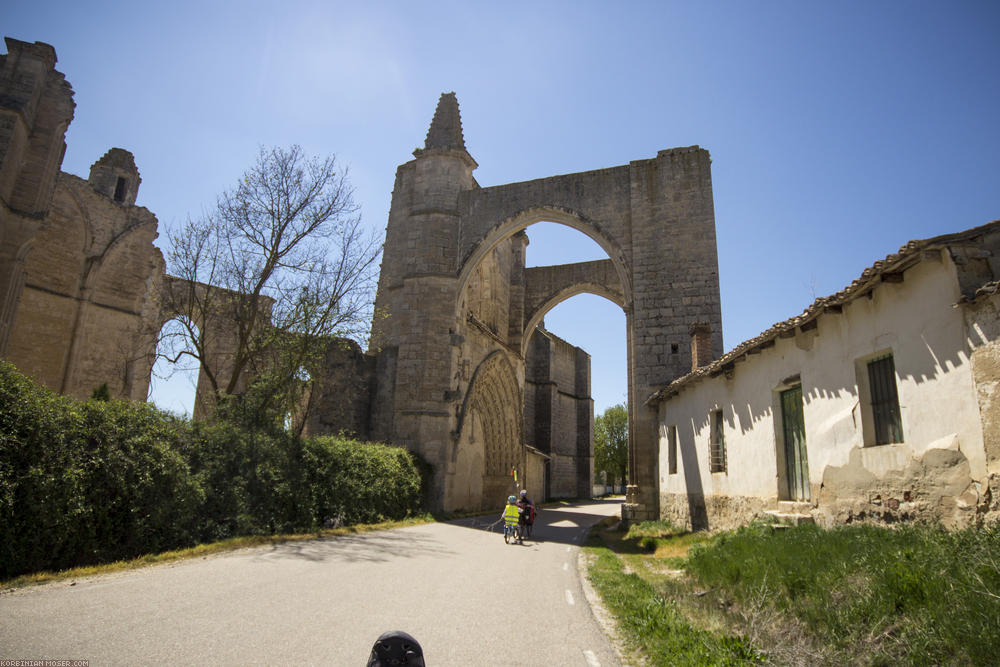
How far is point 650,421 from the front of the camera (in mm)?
14852

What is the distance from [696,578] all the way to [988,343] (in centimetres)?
353

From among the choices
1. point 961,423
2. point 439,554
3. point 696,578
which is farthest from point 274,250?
point 961,423

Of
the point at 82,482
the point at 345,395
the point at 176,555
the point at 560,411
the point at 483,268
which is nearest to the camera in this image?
the point at 82,482

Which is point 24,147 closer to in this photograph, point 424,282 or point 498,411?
point 424,282

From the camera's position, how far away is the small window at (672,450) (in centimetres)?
1295

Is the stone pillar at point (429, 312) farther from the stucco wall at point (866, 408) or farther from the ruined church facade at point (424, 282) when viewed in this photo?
the stucco wall at point (866, 408)

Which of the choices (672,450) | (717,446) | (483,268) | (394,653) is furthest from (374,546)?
(483,268)

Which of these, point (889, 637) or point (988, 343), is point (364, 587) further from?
point (988, 343)

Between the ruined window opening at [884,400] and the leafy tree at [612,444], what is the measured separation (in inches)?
1808

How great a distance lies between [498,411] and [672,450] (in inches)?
408

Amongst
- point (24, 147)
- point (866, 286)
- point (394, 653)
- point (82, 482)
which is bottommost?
point (394, 653)

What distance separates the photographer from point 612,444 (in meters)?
52.0

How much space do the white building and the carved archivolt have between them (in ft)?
39.5

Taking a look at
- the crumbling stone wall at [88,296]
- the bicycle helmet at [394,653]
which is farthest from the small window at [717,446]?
the crumbling stone wall at [88,296]
